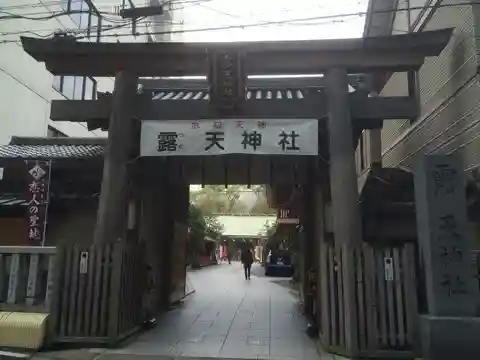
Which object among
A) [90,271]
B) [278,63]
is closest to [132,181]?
[90,271]

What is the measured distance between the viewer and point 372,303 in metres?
7.16

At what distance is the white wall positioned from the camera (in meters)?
17.3

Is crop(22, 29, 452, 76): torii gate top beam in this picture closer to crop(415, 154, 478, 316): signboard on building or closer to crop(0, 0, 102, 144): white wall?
crop(415, 154, 478, 316): signboard on building

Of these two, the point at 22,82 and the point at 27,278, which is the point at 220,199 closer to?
the point at 22,82

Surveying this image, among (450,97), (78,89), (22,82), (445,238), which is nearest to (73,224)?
(22,82)

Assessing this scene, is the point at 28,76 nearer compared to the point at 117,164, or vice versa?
the point at 117,164

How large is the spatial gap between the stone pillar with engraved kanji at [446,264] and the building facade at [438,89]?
2195 mm

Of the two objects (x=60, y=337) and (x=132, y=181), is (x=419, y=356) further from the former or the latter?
(x=132, y=181)

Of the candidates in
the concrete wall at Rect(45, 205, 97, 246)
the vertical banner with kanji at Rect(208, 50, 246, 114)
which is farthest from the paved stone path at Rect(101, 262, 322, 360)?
the vertical banner with kanji at Rect(208, 50, 246, 114)

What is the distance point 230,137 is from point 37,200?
19.2 feet

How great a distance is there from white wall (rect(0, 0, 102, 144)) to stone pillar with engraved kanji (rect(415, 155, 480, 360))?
49.8ft

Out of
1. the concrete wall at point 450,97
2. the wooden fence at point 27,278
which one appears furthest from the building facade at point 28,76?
the wooden fence at point 27,278

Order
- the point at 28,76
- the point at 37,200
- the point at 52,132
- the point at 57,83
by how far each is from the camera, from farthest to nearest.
→ the point at 52,132 < the point at 57,83 < the point at 28,76 < the point at 37,200

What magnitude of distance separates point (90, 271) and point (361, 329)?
15.5 feet
